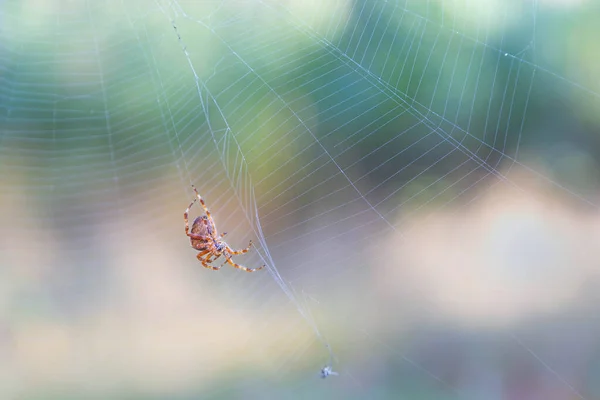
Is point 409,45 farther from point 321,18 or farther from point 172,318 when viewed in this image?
point 172,318

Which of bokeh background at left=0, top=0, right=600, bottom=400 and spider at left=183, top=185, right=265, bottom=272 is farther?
bokeh background at left=0, top=0, right=600, bottom=400

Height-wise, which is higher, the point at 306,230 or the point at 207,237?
the point at 306,230

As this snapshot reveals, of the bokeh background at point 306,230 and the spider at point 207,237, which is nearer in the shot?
the spider at point 207,237

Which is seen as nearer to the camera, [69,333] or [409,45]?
[409,45]

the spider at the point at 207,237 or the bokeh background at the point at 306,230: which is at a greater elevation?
the bokeh background at the point at 306,230

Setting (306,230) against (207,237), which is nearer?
(207,237)

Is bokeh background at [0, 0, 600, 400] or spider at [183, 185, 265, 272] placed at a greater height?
bokeh background at [0, 0, 600, 400]

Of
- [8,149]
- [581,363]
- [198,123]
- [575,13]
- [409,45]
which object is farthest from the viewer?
[581,363]

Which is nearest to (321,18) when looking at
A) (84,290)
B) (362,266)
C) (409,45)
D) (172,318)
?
(409,45)
